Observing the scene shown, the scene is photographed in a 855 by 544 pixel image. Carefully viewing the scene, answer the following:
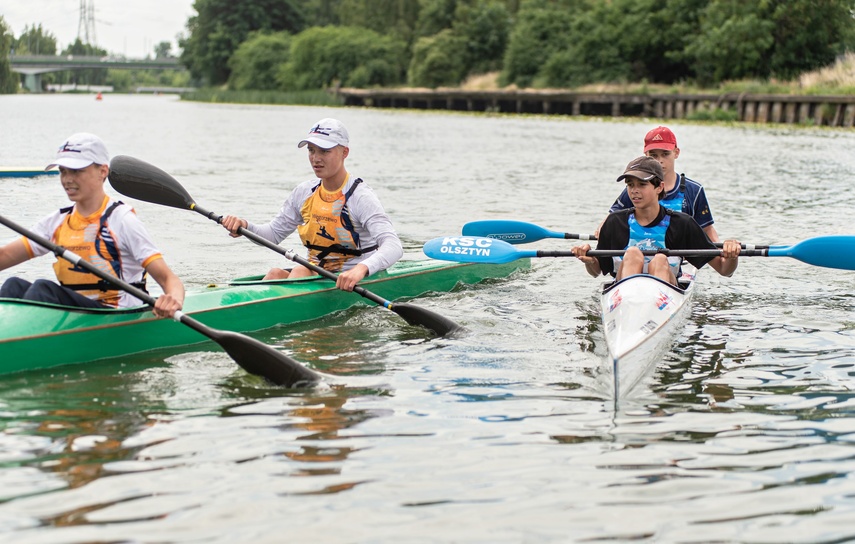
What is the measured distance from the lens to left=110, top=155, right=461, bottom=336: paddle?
7730 millimetres

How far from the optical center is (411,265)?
→ 945cm

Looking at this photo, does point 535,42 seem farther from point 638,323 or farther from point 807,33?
point 638,323

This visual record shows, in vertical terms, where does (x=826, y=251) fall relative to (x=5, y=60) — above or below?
below

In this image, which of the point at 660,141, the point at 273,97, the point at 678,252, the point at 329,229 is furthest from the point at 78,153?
the point at 273,97

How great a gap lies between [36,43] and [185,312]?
130 m

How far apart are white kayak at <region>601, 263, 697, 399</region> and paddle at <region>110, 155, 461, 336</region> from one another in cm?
132

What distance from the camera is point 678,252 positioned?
780 centimetres

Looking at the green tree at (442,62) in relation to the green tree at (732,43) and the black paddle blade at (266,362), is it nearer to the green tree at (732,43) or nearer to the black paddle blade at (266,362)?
the green tree at (732,43)

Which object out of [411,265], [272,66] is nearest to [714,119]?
[411,265]

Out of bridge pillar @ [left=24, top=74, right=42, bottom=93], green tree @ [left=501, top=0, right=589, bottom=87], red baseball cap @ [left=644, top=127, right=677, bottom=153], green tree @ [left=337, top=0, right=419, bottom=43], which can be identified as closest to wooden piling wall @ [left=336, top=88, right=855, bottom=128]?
green tree @ [left=501, top=0, right=589, bottom=87]

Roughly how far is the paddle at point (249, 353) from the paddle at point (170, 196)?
1.53 m

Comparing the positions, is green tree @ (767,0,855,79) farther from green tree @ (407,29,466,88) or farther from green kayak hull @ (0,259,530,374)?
green kayak hull @ (0,259,530,374)

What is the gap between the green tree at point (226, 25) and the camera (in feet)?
356

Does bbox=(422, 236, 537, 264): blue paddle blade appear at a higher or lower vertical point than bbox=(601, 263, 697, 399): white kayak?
higher
